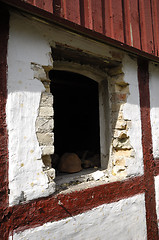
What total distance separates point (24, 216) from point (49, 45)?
1.72m

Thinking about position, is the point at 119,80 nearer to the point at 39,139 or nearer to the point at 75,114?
the point at 39,139

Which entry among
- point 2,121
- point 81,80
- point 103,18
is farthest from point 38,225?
point 81,80

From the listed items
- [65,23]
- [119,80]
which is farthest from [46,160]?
[119,80]

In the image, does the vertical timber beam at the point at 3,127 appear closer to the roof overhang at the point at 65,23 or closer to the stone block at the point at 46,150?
the roof overhang at the point at 65,23

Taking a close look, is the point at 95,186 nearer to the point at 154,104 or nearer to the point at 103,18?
the point at 154,104

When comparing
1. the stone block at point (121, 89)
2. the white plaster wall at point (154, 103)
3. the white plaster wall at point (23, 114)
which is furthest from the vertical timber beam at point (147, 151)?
the white plaster wall at point (23, 114)

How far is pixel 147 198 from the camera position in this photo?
2715mm

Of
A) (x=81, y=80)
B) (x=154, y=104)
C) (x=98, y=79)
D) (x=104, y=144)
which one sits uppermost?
(x=81, y=80)

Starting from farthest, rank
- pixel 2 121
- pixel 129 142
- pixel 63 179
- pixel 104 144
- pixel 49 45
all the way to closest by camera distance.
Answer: pixel 104 144
pixel 129 142
pixel 63 179
pixel 49 45
pixel 2 121

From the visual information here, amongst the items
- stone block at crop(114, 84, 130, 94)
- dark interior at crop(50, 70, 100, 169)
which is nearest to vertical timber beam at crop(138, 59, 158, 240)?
stone block at crop(114, 84, 130, 94)

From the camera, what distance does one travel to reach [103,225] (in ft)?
7.20

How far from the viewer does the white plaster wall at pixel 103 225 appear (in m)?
1.78

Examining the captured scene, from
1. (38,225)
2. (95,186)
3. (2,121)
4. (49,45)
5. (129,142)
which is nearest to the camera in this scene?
(2,121)

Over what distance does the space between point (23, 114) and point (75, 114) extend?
3.12 m
